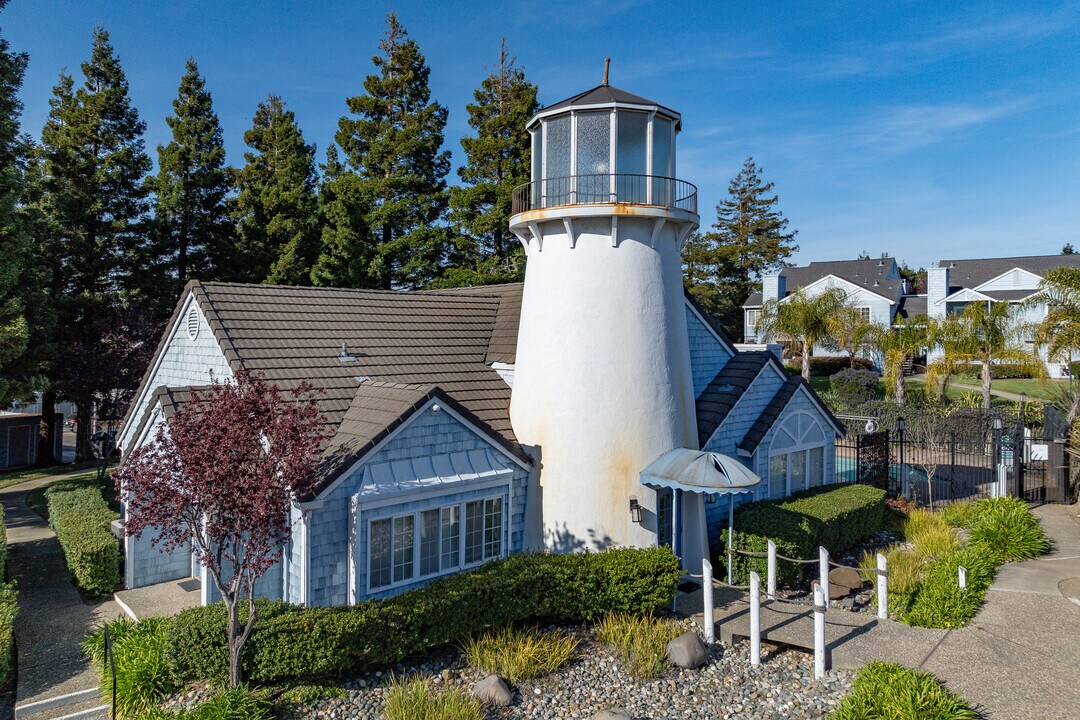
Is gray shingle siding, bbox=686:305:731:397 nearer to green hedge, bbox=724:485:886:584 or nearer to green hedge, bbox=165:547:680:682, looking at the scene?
green hedge, bbox=724:485:886:584

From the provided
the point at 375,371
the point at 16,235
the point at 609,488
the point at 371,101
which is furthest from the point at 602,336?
the point at 371,101

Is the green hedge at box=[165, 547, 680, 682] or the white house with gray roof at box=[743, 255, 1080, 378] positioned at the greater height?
the white house with gray roof at box=[743, 255, 1080, 378]

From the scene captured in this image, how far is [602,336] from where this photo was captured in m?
12.8

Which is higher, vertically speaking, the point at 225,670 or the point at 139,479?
Answer: the point at 139,479

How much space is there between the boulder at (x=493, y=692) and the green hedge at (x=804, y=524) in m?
6.40

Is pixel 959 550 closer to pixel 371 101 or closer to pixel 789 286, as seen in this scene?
pixel 371 101

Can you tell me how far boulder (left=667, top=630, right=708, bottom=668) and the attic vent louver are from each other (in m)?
11.3

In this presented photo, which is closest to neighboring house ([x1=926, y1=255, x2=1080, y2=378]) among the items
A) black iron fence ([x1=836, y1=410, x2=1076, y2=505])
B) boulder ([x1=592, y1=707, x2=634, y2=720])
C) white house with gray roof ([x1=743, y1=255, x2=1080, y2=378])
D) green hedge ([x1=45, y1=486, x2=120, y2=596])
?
white house with gray roof ([x1=743, y1=255, x2=1080, y2=378])

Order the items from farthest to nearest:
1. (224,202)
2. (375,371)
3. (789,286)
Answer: (789,286) < (224,202) < (375,371)

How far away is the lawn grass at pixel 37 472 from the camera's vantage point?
977 inches

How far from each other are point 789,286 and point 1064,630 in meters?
53.2

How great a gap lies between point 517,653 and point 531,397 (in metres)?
5.25

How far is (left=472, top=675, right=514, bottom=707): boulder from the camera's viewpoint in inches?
349

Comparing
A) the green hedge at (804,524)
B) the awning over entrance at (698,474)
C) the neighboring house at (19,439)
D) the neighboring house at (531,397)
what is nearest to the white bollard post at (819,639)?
the awning over entrance at (698,474)
